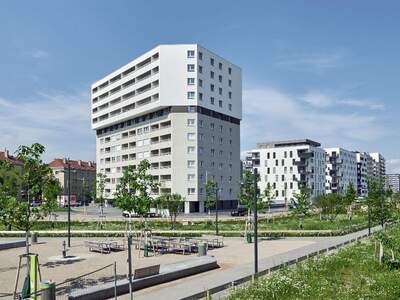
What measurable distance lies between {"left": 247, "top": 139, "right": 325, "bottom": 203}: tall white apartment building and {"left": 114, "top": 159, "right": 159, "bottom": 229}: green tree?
99721mm

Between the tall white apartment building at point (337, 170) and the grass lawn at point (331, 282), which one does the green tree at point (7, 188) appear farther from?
the tall white apartment building at point (337, 170)

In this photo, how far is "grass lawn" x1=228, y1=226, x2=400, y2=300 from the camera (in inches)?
578

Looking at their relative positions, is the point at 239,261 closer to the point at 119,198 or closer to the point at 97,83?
the point at 119,198

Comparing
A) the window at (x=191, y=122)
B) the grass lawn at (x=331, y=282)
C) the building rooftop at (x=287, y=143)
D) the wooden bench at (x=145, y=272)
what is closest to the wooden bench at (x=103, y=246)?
the wooden bench at (x=145, y=272)

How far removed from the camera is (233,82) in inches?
3873

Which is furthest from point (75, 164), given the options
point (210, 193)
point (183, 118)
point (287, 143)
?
point (210, 193)

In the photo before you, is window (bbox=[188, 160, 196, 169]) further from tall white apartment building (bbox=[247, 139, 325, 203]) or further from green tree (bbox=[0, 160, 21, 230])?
green tree (bbox=[0, 160, 21, 230])

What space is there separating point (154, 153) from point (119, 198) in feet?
215

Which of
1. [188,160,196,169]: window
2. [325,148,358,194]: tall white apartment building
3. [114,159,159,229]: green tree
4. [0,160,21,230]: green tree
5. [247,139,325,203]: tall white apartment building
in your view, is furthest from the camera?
[325,148,358,194]: tall white apartment building

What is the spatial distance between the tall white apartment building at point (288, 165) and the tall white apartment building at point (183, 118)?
34.9 m

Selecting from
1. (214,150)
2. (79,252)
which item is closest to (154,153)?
(214,150)

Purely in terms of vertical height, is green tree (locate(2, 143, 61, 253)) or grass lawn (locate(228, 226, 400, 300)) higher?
green tree (locate(2, 143, 61, 253))

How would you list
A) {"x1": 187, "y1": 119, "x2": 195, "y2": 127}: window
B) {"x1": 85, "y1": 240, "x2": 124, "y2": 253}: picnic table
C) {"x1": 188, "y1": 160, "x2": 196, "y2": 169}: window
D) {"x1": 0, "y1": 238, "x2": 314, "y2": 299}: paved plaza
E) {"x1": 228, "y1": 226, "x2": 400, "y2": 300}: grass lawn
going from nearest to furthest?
{"x1": 228, "y1": 226, "x2": 400, "y2": 300}: grass lawn → {"x1": 0, "y1": 238, "x2": 314, "y2": 299}: paved plaza → {"x1": 85, "y1": 240, "x2": 124, "y2": 253}: picnic table → {"x1": 188, "y1": 160, "x2": 196, "y2": 169}: window → {"x1": 187, "y1": 119, "x2": 195, "y2": 127}: window

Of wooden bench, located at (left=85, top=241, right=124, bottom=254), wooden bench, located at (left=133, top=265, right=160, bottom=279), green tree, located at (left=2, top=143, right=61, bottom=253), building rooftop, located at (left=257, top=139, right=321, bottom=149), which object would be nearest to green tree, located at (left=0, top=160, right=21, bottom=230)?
green tree, located at (left=2, top=143, right=61, bottom=253)
